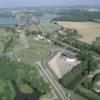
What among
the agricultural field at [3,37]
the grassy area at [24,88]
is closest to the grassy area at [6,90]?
the grassy area at [24,88]

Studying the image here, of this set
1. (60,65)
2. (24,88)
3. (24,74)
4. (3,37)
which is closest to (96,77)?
(60,65)

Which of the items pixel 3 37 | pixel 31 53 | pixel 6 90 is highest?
pixel 6 90

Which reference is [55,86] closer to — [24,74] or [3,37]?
[24,74]

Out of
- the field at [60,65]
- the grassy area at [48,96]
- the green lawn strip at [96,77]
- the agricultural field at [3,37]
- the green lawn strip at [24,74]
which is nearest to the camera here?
the grassy area at [48,96]

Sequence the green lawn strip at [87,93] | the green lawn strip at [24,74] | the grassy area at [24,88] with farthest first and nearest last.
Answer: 1. the green lawn strip at [24,74]
2. the grassy area at [24,88]
3. the green lawn strip at [87,93]

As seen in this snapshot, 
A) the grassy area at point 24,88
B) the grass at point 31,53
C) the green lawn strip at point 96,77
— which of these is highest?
the green lawn strip at point 96,77

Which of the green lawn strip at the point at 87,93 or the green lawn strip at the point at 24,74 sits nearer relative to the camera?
the green lawn strip at the point at 87,93

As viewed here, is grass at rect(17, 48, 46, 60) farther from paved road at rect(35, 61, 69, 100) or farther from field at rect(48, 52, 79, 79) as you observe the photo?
paved road at rect(35, 61, 69, 100)

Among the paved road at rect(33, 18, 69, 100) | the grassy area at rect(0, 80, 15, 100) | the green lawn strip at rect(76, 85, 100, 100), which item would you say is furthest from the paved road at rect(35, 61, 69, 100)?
the grassy area at rect(0, 80, 15, 100)

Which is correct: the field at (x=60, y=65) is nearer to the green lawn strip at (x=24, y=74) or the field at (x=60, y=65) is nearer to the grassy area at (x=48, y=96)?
the green lawn strip at (x=24, y=74)
